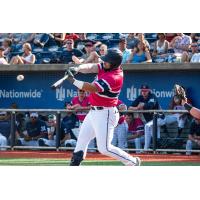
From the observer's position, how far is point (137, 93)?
14625mm

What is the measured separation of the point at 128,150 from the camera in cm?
1299

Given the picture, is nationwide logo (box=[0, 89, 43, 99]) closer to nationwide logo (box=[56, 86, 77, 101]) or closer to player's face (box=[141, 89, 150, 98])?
nationwide logo (box=[56, 86, 77, 101])

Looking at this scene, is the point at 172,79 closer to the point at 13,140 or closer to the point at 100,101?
the point at 13,140

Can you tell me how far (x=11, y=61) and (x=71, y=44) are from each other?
156cm

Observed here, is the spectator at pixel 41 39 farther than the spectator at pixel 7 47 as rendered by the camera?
No

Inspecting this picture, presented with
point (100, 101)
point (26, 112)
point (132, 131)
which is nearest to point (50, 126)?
point (26, 112)

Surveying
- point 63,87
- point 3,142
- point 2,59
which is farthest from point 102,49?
point 3,142

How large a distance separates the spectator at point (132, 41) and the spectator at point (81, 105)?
1748 millimetres

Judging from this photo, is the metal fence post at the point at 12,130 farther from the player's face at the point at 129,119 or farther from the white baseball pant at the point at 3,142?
the player's face at the point at 129,119

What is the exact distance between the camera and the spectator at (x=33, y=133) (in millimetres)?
13797

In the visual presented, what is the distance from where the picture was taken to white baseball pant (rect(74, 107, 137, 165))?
334 inches

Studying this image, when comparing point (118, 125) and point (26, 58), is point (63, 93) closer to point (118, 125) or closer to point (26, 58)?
point (26, 58)

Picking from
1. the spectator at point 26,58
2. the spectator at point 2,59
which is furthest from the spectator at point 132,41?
the spectator at point 2,59

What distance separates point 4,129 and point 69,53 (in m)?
2.53
